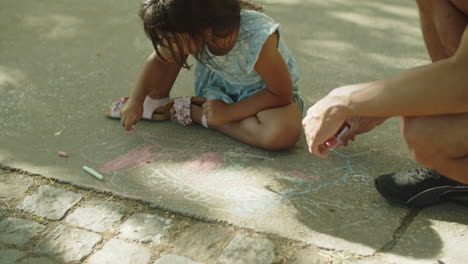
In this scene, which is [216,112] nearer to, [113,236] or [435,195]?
[113,236]

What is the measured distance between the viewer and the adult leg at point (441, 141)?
1541mm

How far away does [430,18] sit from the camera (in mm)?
1815

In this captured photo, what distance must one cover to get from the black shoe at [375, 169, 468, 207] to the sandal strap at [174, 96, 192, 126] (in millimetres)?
913

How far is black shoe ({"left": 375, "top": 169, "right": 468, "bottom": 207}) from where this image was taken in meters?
1.91

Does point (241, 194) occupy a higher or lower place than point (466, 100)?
lower

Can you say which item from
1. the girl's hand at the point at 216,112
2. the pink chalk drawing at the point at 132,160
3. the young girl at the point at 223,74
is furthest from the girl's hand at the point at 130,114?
the girl's hand at the point at 216,112

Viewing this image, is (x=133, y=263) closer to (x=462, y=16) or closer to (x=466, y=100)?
(x=466, y=100)

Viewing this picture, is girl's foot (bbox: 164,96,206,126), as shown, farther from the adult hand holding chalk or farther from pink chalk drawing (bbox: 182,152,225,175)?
the adult hand holding chalk

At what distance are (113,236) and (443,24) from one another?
1.20 m

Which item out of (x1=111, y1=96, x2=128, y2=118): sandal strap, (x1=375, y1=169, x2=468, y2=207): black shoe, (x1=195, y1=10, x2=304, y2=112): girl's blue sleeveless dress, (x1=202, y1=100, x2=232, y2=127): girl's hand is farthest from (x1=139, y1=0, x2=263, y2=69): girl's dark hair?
(x1=375, y1=169, x2=468, y2=207): black shoe

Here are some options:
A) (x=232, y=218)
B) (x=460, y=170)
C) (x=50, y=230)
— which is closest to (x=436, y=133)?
(x=460, y=170)

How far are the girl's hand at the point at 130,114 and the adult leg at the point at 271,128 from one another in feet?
1.22

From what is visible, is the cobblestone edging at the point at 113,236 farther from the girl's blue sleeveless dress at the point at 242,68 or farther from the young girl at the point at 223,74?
the girl's blue sleeveless dress at the point at 242,68

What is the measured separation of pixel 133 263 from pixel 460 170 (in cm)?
97
